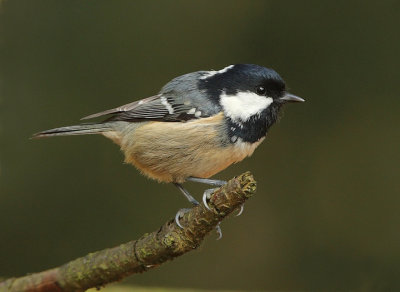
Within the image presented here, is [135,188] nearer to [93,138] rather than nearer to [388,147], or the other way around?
[93,138]

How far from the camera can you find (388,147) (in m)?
2.35

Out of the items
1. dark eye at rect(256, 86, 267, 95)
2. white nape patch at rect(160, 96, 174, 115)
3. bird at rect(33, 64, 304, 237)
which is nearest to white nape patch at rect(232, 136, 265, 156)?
bird at rect(33, 64, 304, 237)

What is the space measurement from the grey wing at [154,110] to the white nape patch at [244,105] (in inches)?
5.0

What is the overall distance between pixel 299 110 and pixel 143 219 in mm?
816

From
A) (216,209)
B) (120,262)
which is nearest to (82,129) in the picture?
(120,262)

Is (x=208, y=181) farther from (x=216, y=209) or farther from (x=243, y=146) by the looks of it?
(x=216, y=209)

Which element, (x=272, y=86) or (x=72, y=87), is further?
(x=72, y=87)

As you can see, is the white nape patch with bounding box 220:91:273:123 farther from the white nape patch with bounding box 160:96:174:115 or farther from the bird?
the white nape patch with bounding box 160:96:174:115

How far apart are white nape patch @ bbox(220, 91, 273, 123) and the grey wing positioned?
0.42 ft

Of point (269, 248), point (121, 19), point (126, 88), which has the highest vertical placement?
point (121, 19)

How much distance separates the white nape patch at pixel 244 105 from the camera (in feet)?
4.72

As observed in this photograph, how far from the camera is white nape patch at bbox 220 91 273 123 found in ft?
4.72

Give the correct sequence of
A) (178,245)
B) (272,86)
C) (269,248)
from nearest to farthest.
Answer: (178,245)
(272,86)
(269,248)

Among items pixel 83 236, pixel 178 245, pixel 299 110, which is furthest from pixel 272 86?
pixel 83 236
